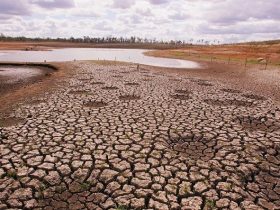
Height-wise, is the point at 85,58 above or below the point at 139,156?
below

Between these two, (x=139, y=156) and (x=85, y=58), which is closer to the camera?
(x=139, y=156)

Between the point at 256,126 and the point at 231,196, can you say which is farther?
the point at 256,126

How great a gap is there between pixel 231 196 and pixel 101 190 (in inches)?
97.8

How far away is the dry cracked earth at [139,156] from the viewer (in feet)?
16.7

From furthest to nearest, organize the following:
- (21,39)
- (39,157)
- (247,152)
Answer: (21,39)
(247,152)
(39,157)

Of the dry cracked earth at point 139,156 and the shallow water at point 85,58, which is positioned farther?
the shallow water at point 85,58

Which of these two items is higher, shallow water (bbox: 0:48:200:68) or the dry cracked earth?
the dry cracked earth

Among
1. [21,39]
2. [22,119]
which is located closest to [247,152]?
[22,119]

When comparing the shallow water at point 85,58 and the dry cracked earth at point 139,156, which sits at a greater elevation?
the dry cracked earth at point 139,156

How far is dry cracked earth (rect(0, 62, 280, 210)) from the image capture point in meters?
5.10

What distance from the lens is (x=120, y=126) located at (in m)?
8.80

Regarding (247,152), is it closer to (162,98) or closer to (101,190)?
(101,190)

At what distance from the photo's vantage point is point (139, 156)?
21.9 ft

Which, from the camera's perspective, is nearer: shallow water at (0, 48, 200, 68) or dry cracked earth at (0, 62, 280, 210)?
dry cracked earth at (0, 62, 280, 210)
